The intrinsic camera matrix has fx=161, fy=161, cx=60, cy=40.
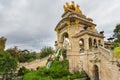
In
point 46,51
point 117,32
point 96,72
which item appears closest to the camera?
point 96,72

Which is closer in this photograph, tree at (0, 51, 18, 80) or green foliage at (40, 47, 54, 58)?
tree at (0, 51, 18, 80)

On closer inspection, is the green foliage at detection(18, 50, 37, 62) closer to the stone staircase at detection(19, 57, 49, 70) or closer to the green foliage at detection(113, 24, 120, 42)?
the stone staircase at detection(19, 57, 49, 70)

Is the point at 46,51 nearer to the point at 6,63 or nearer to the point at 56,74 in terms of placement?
the point at 6,63

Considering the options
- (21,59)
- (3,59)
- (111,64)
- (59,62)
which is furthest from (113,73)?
(21,59)

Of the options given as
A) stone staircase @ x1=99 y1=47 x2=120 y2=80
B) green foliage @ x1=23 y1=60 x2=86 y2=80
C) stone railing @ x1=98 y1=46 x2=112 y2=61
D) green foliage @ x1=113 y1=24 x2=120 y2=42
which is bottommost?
green foliage @ x1=23 y1=60 x2=86 y2=80

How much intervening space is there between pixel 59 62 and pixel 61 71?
2342 mm

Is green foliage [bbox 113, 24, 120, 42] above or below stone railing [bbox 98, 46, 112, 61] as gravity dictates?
above

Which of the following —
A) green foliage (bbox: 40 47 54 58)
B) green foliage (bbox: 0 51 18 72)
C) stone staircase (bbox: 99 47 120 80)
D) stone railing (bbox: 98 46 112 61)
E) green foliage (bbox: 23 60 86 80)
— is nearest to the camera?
stone staircase (bbox: 99 47 120 80)

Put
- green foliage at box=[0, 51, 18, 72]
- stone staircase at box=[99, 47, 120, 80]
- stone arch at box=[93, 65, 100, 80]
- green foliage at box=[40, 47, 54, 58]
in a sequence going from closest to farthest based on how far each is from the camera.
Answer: stone staircase at box=[99, 47, 120, 80]
stone arch at box=[93, 65, 100, 80]
green foliage at box=[0, 51, 18, 72]
green foliage at box=[40, 47, 54, 58]

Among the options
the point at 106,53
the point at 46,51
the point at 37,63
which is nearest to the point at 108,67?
the point at 106,53

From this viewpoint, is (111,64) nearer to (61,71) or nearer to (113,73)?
(113,73)

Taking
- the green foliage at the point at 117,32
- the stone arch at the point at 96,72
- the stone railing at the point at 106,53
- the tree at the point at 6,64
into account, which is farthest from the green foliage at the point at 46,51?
the stone railing at the point at 106,53

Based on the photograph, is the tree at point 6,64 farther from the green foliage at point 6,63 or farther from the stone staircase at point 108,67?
the stone staircase at point 108,67

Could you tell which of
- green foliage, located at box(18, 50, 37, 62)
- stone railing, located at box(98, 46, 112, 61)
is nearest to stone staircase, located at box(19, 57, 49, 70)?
green foliage, located at box(18, 50, 37, 62)
